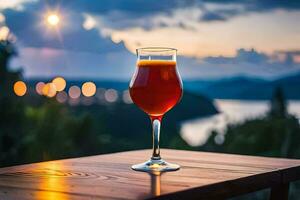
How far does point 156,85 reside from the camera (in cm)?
159

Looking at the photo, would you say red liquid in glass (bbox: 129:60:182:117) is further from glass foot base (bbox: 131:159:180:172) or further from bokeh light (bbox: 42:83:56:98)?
bokeh light (bbox: 42:83:56:98)

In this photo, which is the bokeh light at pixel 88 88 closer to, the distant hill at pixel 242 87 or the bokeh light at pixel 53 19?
the bokeh light at pixel 53 19

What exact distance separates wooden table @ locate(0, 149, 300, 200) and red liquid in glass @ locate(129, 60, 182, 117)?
0.57 feet

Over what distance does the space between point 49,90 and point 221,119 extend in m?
1.07

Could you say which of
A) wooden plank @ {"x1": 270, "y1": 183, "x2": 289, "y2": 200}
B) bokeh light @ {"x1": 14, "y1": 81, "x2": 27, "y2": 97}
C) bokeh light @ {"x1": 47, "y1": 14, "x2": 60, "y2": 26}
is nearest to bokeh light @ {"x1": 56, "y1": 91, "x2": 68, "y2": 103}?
bokeh light @ {"x1": 14, "y1": 81, "x2": 27, "y2": 97}

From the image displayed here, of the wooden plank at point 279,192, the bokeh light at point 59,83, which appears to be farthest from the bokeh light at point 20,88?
the wooden plank at point 279,192

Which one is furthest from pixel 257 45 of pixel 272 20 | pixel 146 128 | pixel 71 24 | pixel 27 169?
pixel 27 169

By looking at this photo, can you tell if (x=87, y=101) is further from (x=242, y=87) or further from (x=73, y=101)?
(x=242, y=87)

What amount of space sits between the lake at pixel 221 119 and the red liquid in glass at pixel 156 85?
194 centimetres

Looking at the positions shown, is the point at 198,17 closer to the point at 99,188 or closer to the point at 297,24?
the point at 297,24

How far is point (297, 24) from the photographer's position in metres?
3.38

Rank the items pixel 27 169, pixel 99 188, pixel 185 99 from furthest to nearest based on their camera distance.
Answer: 1. pixel 185 99
2. pixel 27 169
3. pixel 99 188

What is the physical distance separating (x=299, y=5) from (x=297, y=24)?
0.11m

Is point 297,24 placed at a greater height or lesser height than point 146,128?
greater
